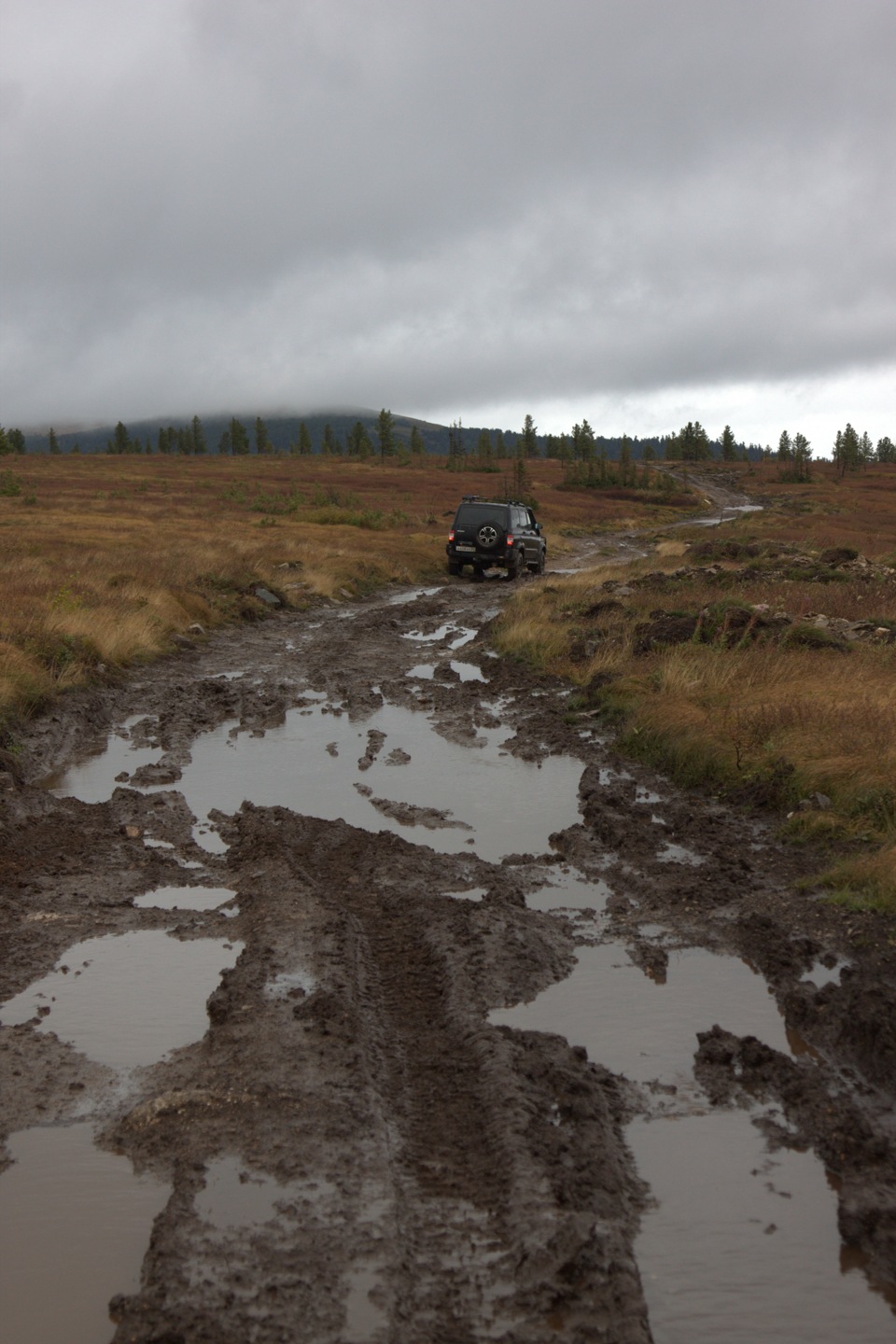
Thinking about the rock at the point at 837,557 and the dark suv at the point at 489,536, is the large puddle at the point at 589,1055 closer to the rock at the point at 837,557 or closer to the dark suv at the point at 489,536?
the rock at the point at 837,557

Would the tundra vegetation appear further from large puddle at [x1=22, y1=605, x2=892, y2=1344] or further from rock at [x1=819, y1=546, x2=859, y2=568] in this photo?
large puddle at [x1=22, y1=605, x2=892, y2=1344]

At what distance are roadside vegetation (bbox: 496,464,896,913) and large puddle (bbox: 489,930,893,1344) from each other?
184 centimetres

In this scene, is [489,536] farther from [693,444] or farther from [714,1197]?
[693,444]

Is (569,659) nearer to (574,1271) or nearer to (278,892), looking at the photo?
(278,892)

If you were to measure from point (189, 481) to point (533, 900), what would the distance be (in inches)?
2646

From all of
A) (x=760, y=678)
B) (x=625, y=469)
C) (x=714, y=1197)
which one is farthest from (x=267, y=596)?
(x=625, y=469)

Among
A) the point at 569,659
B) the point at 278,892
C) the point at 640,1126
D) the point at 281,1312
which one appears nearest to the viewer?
the point at 281,1312

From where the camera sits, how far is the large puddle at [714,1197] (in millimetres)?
3326

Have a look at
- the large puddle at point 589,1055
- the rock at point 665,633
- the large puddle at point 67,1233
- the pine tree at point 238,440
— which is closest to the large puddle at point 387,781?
the large puddle at point 589,1055

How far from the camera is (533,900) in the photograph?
700 centimetres

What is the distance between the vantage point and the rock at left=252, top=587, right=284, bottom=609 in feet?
74.8

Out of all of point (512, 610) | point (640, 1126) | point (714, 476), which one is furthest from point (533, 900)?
point (714, 476)

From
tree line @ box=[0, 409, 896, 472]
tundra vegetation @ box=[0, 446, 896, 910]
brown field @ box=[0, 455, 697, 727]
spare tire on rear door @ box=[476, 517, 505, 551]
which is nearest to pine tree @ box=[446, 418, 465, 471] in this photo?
tree line @ box=[0, 409, 896, 472]

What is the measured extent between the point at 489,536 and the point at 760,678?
17.2 metres
